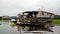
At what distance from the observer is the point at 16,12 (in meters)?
1.50

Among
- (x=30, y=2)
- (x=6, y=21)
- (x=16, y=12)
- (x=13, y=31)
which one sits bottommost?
(x=13, y=31)

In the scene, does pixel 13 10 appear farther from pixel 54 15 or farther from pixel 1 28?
pixel 54 15

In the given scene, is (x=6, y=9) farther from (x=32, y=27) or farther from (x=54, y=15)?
(x=54, y=15)

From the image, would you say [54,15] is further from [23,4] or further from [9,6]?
[9,6]

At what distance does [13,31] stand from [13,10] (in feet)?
0.86

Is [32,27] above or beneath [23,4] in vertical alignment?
beneath

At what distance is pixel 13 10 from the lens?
59.0 inches

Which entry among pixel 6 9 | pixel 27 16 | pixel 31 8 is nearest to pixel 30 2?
pixel 31 8

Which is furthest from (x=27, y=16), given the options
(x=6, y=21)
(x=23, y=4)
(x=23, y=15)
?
(x=6, y=21)

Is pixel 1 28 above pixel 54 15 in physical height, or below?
below

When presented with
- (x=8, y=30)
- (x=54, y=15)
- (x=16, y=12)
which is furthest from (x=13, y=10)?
(x=54, y=15)

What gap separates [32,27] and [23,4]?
0.31 m

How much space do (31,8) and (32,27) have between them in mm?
237

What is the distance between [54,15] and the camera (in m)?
1.47
